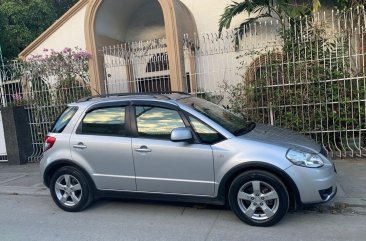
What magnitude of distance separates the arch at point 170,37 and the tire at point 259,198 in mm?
4655

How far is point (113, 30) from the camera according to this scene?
37.0 feet

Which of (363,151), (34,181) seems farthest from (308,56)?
(34,181)

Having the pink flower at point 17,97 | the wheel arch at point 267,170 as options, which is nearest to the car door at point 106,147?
the wheel arch at point 267,170

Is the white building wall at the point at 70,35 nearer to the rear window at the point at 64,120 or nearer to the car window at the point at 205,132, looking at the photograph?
the rear window at the point at 64,120

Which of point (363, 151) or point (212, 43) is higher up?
point (212, 43)

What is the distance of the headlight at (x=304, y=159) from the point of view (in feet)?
15.6

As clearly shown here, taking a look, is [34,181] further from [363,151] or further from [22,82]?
[363,151]

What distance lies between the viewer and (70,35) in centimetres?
1255

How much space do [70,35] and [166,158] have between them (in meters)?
8.70

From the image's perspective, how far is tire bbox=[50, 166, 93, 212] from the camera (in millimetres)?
5758

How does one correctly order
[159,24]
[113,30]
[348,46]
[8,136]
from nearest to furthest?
[348,46] < [8,136] < [113,30] < [159,24]

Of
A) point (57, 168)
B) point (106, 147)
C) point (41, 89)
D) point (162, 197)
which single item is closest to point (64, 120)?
point (57, 168)

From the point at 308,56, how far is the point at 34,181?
20.4 feet

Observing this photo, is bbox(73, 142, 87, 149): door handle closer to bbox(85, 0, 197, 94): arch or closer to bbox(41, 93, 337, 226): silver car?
bbox(41, 93, 337, 226): silver car
